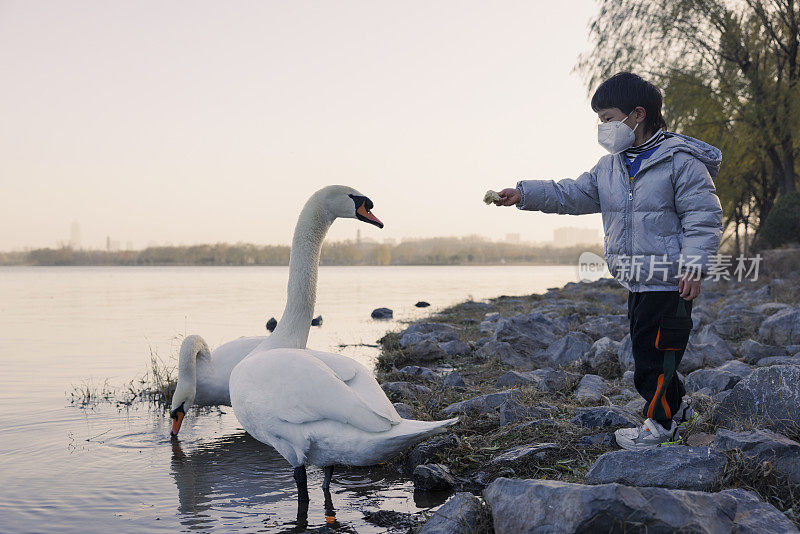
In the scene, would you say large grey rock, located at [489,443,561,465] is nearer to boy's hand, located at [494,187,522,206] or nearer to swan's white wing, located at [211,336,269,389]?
boy's hand, located at [494,187,522,206]

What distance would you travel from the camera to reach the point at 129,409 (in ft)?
22.9

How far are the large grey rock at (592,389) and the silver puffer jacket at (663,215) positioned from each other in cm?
150

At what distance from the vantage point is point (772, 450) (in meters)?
3.01

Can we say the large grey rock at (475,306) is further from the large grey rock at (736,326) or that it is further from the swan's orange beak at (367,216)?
the swan's orange beak at (367,216)

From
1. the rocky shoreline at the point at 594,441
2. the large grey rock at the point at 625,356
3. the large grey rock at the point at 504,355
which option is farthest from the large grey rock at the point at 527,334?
the large grey rock at the point at 625,356

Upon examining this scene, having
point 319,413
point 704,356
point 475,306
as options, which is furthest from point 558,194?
point 475,306

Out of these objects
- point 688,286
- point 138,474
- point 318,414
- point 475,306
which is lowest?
point 138,474

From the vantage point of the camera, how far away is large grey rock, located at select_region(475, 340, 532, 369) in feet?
24.9

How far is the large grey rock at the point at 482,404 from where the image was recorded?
5125 mm

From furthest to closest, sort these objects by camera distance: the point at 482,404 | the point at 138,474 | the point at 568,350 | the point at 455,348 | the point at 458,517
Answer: the point at 455,348
the point at 568,350
the point at 482,404
the point at 138,474
the point at 458,517

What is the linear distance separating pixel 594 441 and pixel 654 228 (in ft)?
4.37

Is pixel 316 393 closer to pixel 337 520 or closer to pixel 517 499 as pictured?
pixel 337 520

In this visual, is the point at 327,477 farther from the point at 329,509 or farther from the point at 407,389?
the point at 407,389

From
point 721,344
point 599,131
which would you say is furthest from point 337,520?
point 721,344
